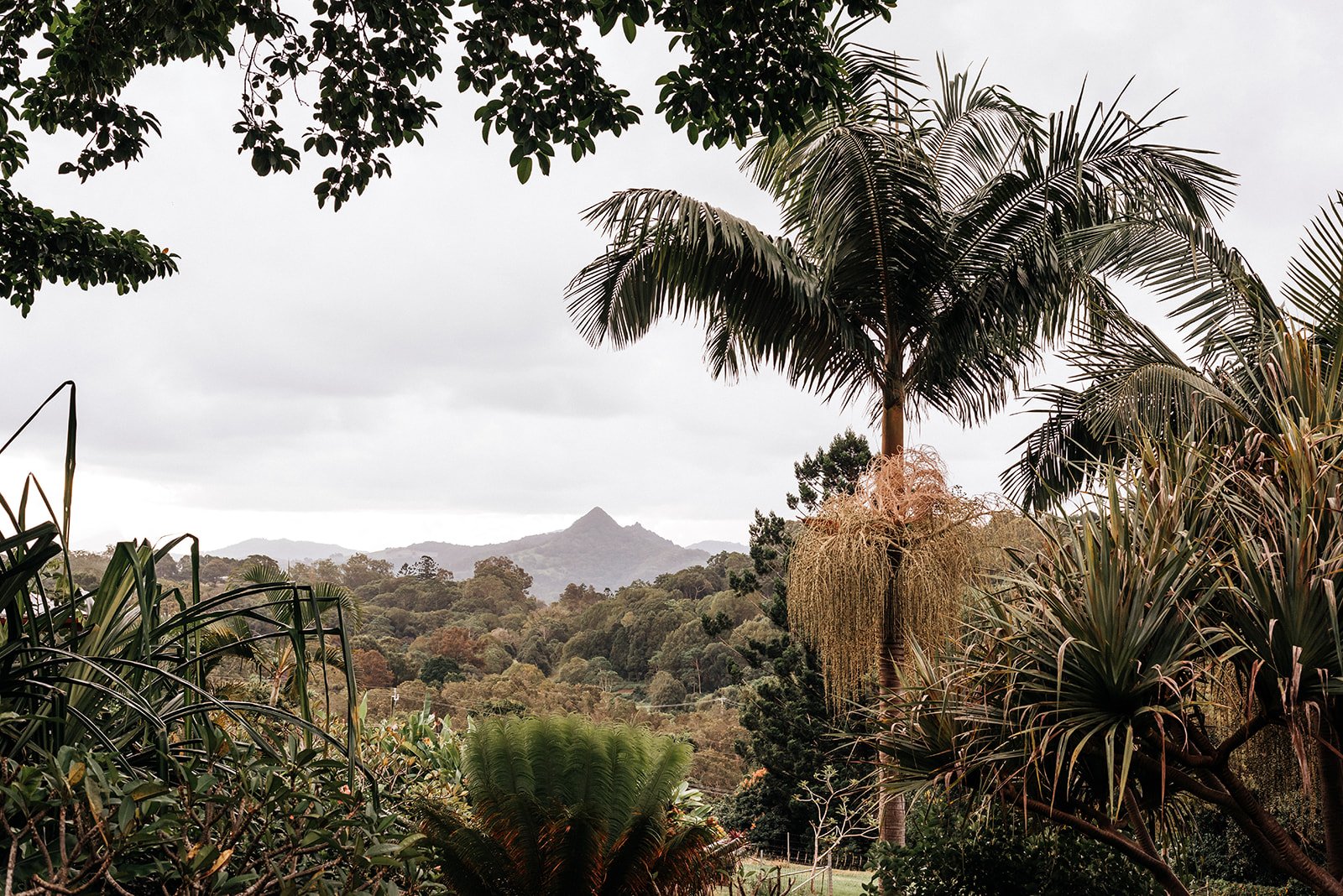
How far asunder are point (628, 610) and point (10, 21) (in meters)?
39.2

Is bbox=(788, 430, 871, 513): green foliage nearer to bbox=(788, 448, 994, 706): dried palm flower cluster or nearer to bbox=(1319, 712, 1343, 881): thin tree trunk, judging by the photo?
bbox=(788, 448, 994, 706): dried palm flower cluster

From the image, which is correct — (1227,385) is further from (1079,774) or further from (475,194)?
(475,194)

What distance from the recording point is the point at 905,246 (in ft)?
32.5

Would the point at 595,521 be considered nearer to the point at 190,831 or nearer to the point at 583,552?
the point at 583,552

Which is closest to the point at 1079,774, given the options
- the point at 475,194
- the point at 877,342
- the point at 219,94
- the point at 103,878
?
the point at 103,878

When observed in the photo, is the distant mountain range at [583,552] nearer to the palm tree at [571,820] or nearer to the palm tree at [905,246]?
the palm tree at [905,246]

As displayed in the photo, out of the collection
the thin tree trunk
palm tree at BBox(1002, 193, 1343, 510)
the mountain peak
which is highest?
the mountain peak

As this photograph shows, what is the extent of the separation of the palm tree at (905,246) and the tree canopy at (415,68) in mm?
3788

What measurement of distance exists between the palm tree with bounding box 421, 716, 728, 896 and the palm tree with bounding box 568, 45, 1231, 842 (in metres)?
4.64

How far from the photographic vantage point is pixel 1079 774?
5.21 m

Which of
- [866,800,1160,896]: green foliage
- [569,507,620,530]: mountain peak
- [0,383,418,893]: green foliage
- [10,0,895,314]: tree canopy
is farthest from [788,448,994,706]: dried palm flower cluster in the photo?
[569,507,620,530]: mountain peak

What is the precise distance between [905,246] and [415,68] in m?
6.02

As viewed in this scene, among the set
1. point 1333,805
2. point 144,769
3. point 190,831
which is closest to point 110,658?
point 144,769

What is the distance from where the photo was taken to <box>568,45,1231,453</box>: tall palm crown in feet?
30.4
